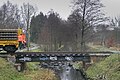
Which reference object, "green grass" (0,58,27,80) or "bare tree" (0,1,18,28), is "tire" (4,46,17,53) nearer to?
"green grass" (0,58,27,80)

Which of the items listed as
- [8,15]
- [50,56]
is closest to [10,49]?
[50,56]

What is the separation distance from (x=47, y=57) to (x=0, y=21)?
34693 millimetres

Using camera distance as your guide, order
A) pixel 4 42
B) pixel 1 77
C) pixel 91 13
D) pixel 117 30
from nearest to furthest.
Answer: pixel 1 77
pixel 4 42
pixel 91 13
pixel 117 30

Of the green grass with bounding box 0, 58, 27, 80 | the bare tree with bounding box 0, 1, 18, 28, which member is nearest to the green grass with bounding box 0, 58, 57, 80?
the green grass with bounding box 0, 58, 27, 80

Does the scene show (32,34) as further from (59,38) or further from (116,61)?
(116,61)

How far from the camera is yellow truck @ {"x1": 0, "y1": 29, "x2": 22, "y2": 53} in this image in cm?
3806

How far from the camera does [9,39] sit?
38.2 meters

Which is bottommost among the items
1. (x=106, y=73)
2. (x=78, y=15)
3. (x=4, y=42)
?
(x=106, y=73)

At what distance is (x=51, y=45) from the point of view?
7438 cm

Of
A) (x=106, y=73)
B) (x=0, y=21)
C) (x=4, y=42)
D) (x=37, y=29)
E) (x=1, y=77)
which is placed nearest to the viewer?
(x=1, y=77)

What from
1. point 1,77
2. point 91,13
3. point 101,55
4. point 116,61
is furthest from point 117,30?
point 1,77

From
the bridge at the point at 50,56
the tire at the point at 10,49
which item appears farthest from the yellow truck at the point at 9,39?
the bridge at the point at 50,56

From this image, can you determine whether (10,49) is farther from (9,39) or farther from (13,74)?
(13,74)

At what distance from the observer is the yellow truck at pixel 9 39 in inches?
1499
